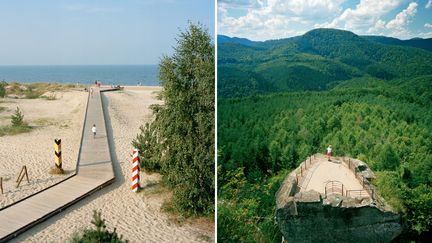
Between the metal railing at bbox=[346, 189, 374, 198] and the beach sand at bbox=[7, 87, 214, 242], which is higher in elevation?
the metal railing at bbox=[346, 189, 374, 198]

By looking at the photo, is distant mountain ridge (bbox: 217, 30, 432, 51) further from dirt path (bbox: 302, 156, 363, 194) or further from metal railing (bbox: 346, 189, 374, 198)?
metal railing (bbox: 346, 189, 374, 198)

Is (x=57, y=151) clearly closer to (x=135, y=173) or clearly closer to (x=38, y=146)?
(x=135, y=173)

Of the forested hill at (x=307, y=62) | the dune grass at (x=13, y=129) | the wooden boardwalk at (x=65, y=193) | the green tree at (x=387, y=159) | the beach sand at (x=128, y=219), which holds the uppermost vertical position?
the forested hill at (x=307, y=62)

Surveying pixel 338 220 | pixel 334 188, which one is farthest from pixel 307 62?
pixel 338 220

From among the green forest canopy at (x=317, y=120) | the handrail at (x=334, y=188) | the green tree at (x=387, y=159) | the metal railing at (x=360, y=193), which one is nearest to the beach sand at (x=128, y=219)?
the green forest canopy at (x=317, y=120)

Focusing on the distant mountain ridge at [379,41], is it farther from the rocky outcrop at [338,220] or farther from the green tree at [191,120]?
the rocky outcrop at [338,220]

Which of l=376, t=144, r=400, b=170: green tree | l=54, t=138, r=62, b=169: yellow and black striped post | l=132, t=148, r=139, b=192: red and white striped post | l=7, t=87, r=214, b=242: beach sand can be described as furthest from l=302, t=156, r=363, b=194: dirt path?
l=54, t=138, r=62, b=169: yellow and black striped post
